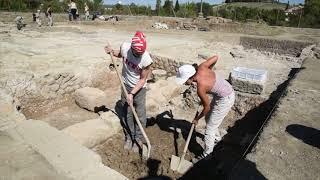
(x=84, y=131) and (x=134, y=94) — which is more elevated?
(x=134, y=94)

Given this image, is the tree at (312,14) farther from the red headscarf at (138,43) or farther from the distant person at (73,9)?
the red headscarf at (138,43)

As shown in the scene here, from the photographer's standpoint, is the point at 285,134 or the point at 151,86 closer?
the point at 285,134

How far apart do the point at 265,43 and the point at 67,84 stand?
1096cm

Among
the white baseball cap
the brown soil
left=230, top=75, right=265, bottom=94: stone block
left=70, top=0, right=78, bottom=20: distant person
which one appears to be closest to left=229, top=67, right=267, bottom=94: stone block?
left=230, top=75, right=265, bottom=94: stone block

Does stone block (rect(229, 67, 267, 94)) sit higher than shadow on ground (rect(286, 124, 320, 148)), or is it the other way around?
stone block (rect(229, 67, 267, 94))

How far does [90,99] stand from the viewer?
236 inches

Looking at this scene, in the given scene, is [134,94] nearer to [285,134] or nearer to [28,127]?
[28,127]

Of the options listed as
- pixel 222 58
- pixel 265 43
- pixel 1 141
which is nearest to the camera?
pixel 1 141

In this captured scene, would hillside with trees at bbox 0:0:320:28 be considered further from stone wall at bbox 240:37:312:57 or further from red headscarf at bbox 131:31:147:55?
red headscarf at bbox 131:31:147:55

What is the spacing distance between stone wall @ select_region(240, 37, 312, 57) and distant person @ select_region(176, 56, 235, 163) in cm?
1069

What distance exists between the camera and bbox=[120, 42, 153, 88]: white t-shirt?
13.2ft

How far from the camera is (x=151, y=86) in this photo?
7141 mm

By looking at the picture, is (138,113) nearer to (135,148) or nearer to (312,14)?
(135,148)

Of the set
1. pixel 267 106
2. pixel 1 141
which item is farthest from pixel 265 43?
pixel 1 141
